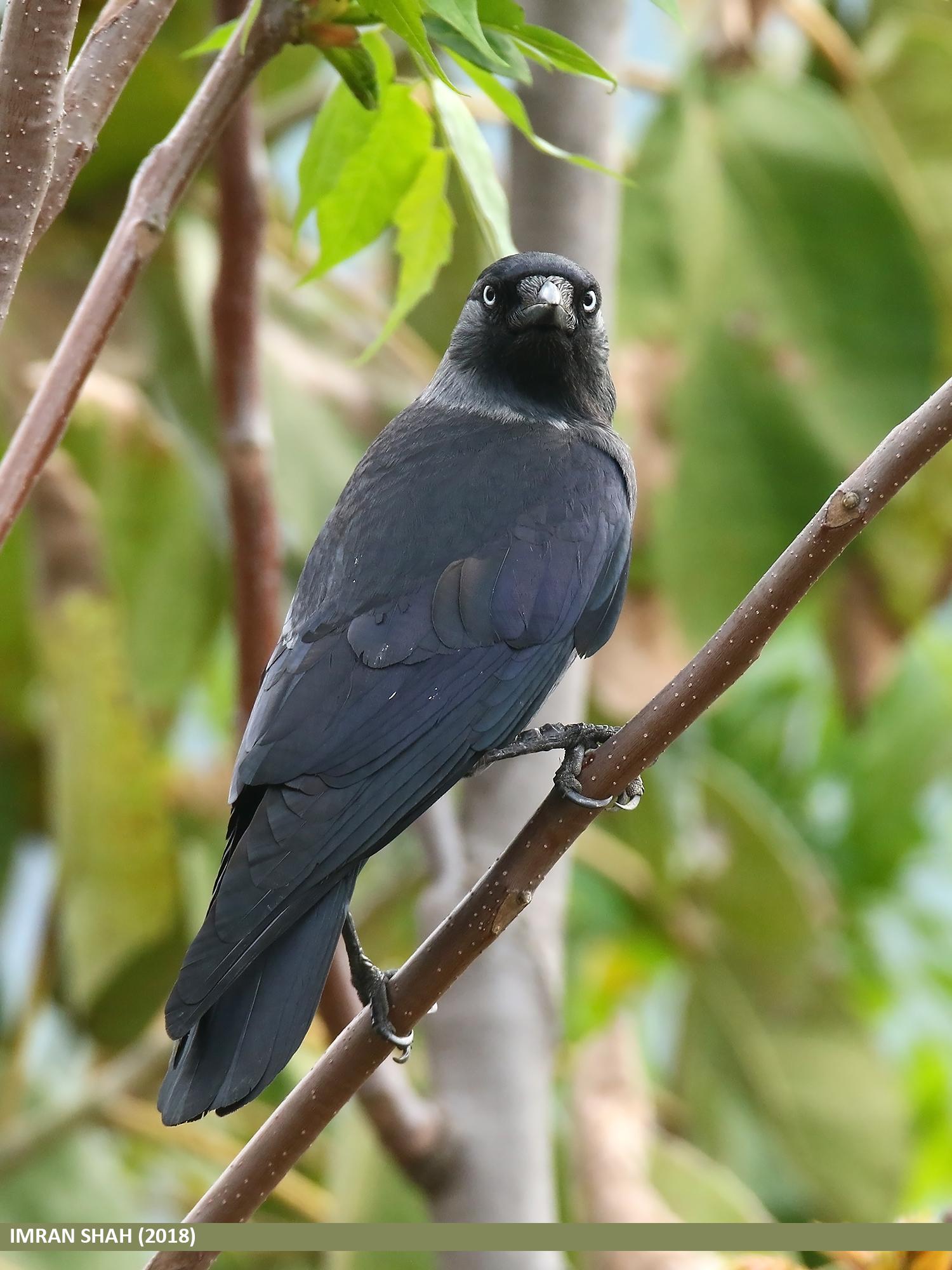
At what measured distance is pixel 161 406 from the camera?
2.11 m

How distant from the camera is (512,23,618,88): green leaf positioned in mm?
795

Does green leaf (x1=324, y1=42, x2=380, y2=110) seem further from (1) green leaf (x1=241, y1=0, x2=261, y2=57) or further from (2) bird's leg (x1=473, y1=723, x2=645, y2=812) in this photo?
(2) bird's leg (x1=473, y1=723, x2=645, y2=812)

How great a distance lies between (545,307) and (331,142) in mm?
257

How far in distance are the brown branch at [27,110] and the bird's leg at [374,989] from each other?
0.45 m

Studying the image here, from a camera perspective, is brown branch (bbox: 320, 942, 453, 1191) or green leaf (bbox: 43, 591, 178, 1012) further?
green leaf (bbox: 43, 591, 178, 1012)

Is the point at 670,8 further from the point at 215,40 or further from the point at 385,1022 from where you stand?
the point at 385,1022

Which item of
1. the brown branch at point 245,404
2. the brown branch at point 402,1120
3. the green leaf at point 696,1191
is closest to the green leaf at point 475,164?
the brown branch at point 245,404

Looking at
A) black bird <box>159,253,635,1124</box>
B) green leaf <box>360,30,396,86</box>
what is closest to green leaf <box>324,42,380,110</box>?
green leaf <box>360,30,396,86</box>

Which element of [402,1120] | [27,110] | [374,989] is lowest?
[402,1120]

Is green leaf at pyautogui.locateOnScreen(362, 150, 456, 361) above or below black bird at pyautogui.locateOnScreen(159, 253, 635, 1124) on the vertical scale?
above

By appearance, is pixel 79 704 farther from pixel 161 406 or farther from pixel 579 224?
pixel 579 224

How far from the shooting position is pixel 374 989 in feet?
→ 2.95

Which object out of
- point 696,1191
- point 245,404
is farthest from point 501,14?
point 696,1191

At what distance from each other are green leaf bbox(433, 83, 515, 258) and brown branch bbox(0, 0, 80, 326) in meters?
0.23
